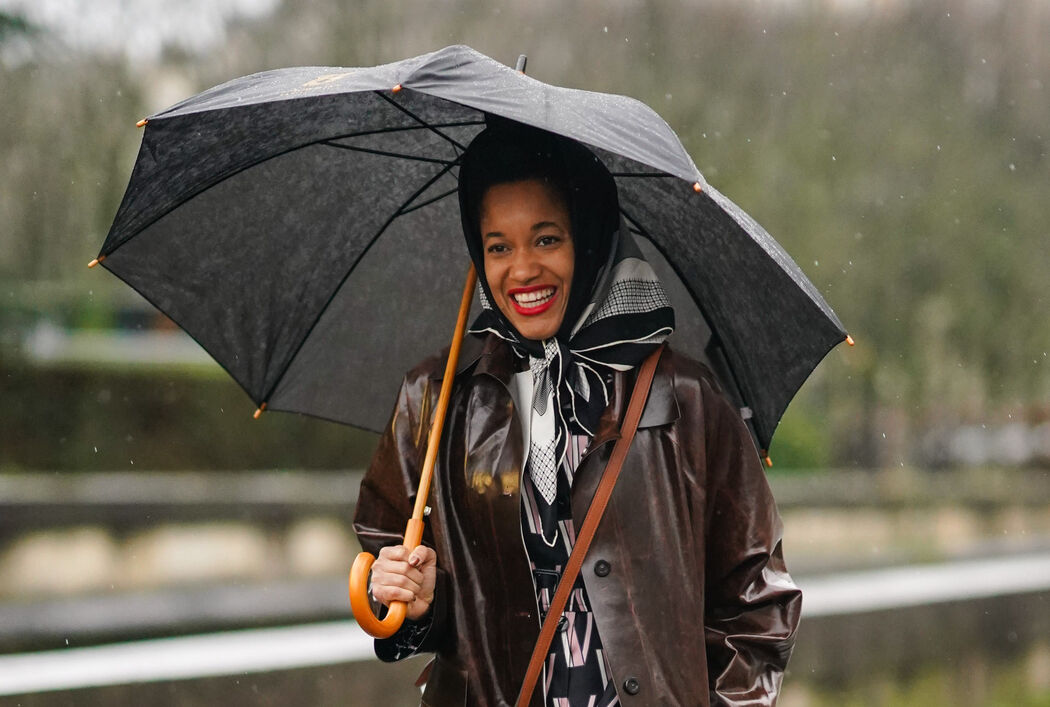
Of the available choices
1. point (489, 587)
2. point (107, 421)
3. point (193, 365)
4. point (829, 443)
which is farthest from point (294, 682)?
point (829, 443)

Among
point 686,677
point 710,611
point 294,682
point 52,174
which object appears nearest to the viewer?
point 686,677

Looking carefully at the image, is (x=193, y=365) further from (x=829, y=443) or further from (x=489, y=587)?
(x=489, y=587)

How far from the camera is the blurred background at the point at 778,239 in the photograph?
8.52m

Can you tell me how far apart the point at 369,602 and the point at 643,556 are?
0.51 m

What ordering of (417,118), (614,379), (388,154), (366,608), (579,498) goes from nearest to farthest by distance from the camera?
(366,608) < (579,498) < (614,379) < (417,118) < (388,154)

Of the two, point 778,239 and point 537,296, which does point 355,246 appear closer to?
point 537,296

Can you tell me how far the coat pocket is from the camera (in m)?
2.43

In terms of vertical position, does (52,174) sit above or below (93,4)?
below

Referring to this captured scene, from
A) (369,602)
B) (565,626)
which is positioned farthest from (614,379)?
(369,602)

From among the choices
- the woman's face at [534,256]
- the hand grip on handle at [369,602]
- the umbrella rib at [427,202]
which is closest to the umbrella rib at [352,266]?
the umbrella rib at [427,202]

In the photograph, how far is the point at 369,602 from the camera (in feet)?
7.75

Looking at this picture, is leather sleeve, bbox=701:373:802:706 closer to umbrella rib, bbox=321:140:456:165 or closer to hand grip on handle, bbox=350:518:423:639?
hand grip on handle, bbox=350:518:423:639

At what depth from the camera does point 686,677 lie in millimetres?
2336

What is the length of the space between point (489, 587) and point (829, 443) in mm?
13894
